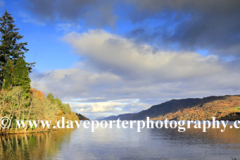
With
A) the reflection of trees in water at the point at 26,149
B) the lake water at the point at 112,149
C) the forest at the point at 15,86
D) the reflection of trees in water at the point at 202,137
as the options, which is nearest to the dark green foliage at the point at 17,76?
the forest at the point at 15,86

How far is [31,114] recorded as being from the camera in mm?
90750

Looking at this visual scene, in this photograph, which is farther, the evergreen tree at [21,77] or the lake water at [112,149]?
the evergreen tree at [21,77]

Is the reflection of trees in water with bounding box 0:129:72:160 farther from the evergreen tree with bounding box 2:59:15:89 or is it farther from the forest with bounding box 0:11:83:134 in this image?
the evergreen tree with bounding box 2:59:15:89

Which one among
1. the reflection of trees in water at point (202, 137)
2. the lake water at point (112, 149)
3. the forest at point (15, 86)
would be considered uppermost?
the forest at point (15, 86)

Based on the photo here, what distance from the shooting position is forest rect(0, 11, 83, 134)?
82125 mm

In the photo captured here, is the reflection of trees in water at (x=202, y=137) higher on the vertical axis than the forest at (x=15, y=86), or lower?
lower

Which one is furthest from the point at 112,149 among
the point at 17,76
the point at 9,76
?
the point at 9,76

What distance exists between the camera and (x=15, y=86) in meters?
91.6

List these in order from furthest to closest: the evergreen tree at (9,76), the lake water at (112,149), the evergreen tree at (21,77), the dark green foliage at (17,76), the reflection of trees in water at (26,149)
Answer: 1. the evergreen tree at (21,77)
2. the dark green foliage at (17,76)
3. the evergreen tree at (9,76)
4. the lake water at (112,149)
5. the reflection of trees in water at (26,149)

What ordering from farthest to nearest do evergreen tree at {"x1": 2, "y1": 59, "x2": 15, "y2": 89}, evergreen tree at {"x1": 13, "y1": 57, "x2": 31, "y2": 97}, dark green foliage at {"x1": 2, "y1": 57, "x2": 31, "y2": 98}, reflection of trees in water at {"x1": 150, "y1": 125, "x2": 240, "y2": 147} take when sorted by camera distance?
evergreen tree at {"x1": 13, "y1": 57, "x2": 31, "y2": 97} < dark green foliage at {"x1": 2, "y1": 57, "x2": 31, "y2": 98} < evergreen tree at {"x1": 2, "y1": 59, "x2": 15, "y2": 89} < reflection of trees in water at {"x1": 150, "y1": 125, "x2": 240, "y2": 147}

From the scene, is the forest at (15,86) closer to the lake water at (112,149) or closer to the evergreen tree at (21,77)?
the evergreen tree at (21,77)

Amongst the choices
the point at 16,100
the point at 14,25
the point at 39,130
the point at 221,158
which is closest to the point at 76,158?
the point at 221,158

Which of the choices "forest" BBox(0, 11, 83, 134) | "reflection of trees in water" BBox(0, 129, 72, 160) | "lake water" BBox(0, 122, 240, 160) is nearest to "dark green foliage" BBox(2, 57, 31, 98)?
"forest" BBox(0, 11, 83, 134)

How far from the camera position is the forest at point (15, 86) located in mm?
82125
